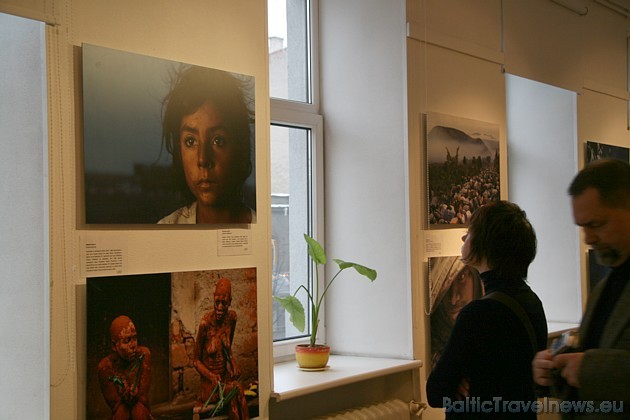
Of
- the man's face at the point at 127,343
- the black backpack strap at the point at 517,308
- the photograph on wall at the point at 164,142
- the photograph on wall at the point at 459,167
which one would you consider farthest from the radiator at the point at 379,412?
the black backpack strap at the point at 517,308

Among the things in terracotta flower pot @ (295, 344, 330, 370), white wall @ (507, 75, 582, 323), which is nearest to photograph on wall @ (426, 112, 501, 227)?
terracotta flower pot @ (295, 344, 330, 370)

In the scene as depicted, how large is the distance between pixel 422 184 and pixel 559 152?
210 cm

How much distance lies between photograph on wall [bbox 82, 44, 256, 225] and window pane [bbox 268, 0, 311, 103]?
1.06 m

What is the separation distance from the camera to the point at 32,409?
247 centimetres

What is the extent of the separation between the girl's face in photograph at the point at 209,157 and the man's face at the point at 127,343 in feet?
1.90

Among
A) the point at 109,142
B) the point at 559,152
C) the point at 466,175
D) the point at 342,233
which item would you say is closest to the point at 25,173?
the point at 109,142

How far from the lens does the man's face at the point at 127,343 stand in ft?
8.52

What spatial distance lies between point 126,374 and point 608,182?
1.68 meters

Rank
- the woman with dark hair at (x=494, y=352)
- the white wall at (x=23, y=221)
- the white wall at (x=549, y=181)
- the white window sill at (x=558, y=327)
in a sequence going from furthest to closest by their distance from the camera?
1. the white wall at (x=549, y=181)
2. the white window sill at (x=558, y=327)
3. the white wall at (x=23, y=221)
4. the woman with dark hair at (x=494, y=352)

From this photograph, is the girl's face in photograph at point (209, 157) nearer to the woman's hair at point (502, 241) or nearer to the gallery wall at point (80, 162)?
the gallery wall at point (80, 162)

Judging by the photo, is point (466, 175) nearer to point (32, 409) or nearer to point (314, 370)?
point (314, 370)

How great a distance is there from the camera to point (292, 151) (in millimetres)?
4184

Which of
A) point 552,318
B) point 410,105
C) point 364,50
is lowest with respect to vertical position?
point 552,318

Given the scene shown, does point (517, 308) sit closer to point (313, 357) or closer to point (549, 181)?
point (313, 357)
